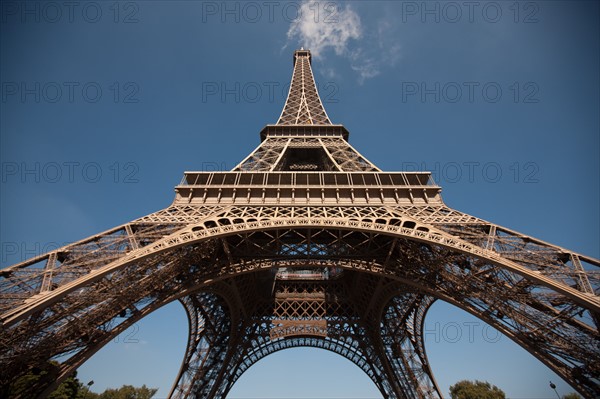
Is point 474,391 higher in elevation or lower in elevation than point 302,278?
lower

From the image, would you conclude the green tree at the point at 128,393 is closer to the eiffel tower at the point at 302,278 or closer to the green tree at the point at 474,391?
the eiffel tower at the point at 302,278

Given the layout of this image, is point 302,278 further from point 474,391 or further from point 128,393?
point 128,393

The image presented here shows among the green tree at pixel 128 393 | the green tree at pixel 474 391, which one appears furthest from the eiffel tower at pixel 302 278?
the green tree at pixel 128 393

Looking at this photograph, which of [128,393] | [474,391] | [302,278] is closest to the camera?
[302,278]

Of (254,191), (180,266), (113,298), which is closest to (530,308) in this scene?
(254,191)

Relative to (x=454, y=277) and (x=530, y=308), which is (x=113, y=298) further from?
(x=530, y=308)

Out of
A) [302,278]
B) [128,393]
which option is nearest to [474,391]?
[302,278]

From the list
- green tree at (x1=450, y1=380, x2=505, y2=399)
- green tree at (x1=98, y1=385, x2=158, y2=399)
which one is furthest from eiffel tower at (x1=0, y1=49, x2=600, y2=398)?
green tree at (x1=98, y1=385, x2=158, y2=399)
